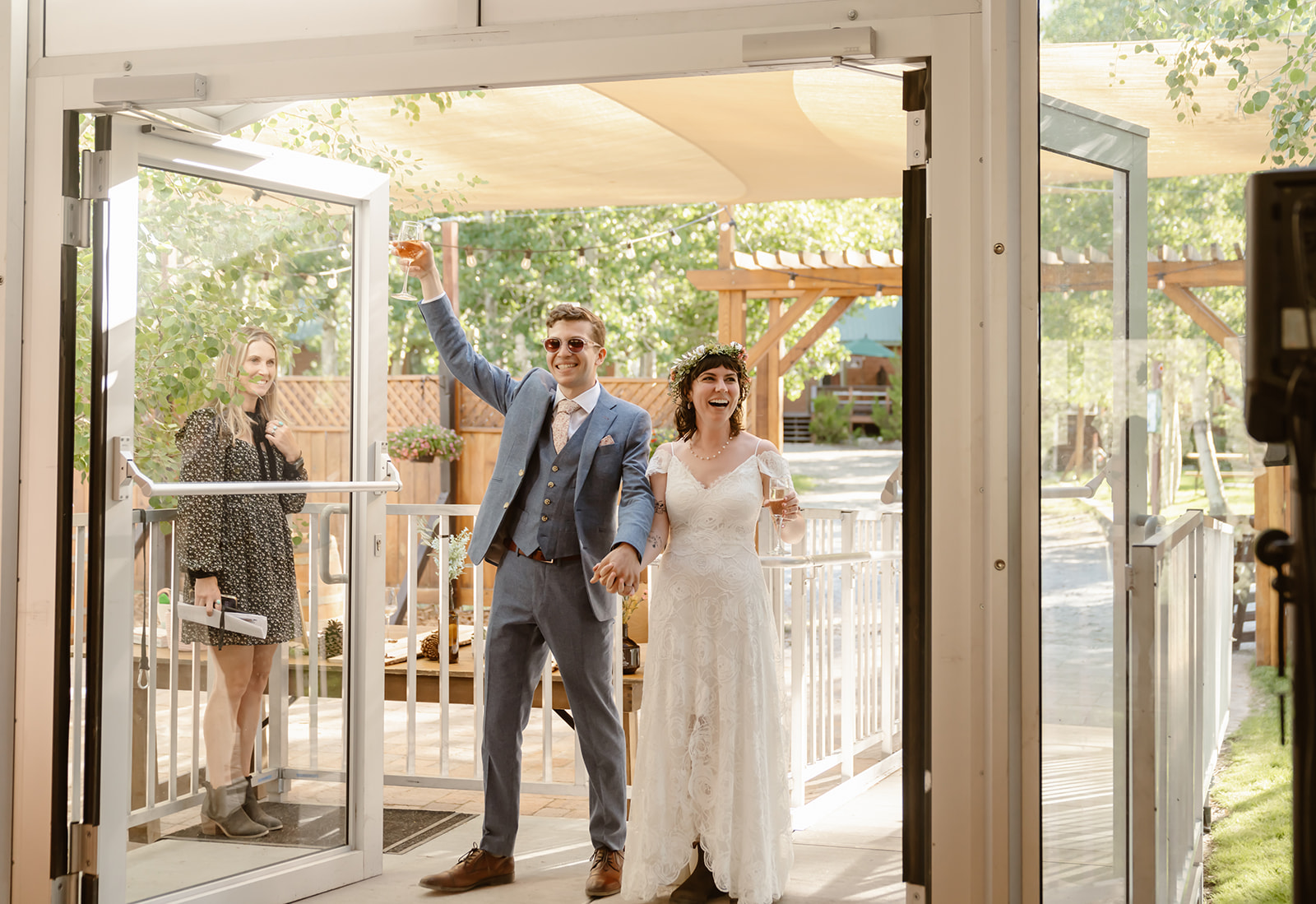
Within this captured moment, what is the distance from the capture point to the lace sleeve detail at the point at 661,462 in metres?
3.38

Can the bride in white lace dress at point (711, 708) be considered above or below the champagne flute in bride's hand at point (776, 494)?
below

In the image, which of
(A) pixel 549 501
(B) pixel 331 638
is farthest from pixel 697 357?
(B) pixel 331 638

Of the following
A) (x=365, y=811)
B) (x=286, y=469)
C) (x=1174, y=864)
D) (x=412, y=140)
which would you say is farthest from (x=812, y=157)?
(x=1174, y=864)

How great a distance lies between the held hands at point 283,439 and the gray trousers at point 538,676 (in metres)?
0.68

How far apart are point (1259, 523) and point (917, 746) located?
793 millimetres

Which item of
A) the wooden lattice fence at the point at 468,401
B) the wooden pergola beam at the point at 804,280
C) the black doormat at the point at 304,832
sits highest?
the wooden pergola beam at the point at 804,280

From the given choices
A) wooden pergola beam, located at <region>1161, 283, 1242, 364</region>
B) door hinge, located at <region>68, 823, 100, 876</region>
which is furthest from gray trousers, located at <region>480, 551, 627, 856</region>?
wooden pergola beam, located at <region>1161, 283, 1242, 364</region>

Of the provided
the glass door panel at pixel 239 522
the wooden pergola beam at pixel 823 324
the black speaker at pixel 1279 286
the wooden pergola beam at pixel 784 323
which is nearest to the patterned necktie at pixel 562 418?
the glass door panel at pixel 239 522

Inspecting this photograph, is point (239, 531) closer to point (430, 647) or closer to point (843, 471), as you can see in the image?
point (430, 647)

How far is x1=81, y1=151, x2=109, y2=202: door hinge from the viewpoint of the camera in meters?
2.85

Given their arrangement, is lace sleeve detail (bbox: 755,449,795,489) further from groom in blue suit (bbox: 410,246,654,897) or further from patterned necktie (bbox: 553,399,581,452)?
patterned necktie (bbox: 553,399,581,452)

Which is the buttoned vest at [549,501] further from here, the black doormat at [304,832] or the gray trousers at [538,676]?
the black doormat at [304,832]

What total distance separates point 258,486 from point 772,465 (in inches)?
56.7

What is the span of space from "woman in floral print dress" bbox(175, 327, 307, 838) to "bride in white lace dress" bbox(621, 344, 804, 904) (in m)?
1.07
